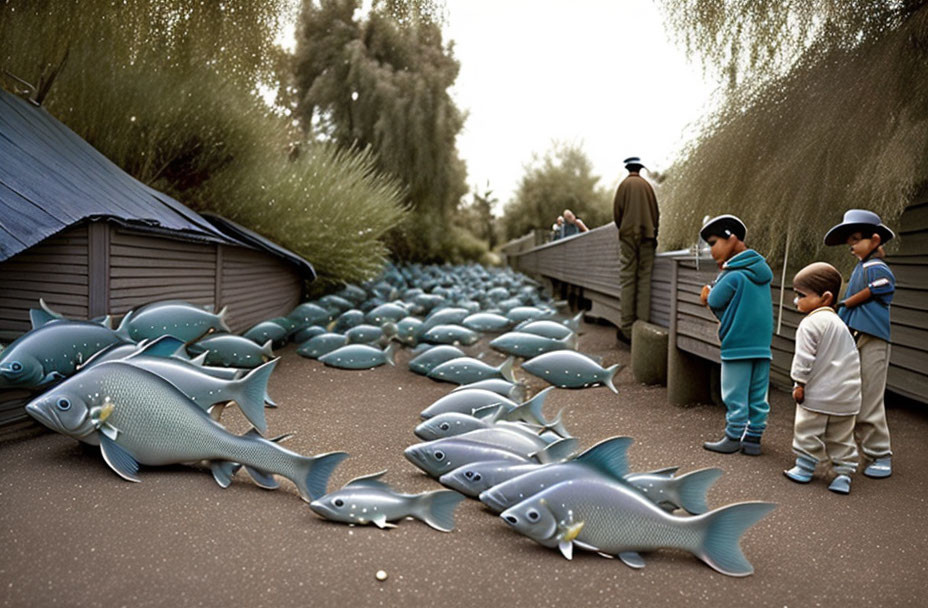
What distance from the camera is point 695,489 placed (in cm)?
260

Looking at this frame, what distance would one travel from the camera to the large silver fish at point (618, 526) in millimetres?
2367

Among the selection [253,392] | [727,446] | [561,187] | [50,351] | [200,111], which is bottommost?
[727,446]

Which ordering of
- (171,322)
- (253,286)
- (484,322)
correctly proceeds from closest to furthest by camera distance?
(171,322) < (484,322) < (253,286)

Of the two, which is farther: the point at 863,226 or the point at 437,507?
the point at 863,226

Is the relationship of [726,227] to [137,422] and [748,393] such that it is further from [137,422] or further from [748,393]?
[137,422]

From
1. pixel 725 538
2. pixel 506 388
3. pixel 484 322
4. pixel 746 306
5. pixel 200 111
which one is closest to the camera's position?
pixel 725 538

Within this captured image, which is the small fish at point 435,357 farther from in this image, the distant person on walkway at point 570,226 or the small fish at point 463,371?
the distant person on walkway at point 570,226

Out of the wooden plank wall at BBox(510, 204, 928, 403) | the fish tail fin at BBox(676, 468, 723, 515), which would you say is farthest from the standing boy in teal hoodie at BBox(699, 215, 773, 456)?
the fish tail fin at BBox(676, 468, 723, 515)

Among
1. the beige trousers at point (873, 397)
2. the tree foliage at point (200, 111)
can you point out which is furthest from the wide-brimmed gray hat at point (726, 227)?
the tree foliage at point (200, 111)

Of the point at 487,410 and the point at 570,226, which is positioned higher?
the point at 570,226

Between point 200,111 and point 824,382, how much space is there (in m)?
8.53

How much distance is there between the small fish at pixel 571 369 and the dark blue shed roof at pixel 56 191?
326cm

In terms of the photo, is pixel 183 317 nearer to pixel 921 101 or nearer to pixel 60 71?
pixel 60 71

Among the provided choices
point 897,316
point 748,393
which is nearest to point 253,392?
point 748,393
